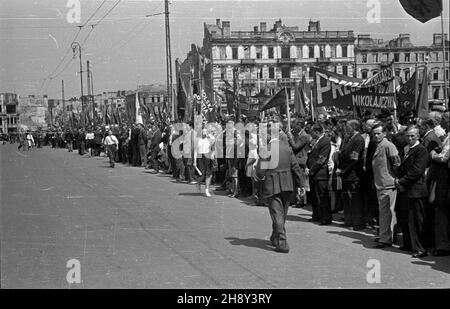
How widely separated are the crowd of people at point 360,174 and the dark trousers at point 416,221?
0.05 ft

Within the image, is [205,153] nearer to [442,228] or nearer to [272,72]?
[442,228]

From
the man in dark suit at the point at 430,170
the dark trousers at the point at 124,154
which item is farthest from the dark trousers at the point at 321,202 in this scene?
the dark trousers at the point at 124,154

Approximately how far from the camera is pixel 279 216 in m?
9.25

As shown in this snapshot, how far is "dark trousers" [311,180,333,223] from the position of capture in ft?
38.3

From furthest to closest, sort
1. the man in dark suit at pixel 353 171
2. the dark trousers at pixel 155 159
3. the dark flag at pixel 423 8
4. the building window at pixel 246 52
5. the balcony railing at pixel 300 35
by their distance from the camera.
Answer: the balcony railing at pixel 300 35
the building window at pixel 246 52
the dark trousers at pixel 155 159
the man in dark suit at pixel 353 171
the dark flag at pixel 423 8

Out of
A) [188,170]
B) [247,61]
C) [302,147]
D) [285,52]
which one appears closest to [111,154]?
[188,170]

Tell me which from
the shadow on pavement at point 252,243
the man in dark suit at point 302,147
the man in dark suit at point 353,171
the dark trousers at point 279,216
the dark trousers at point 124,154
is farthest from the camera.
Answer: the dark trousers at point 124,154

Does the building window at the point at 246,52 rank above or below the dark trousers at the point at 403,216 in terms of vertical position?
above

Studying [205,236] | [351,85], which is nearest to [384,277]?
[205,236]

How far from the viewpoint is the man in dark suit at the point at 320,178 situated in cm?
1170

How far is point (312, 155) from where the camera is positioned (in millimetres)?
12328

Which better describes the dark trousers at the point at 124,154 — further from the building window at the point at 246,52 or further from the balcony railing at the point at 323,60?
the balcony railing at the point at 323,60

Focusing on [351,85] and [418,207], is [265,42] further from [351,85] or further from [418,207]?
[418,207]

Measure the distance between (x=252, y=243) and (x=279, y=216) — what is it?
0.69 m
